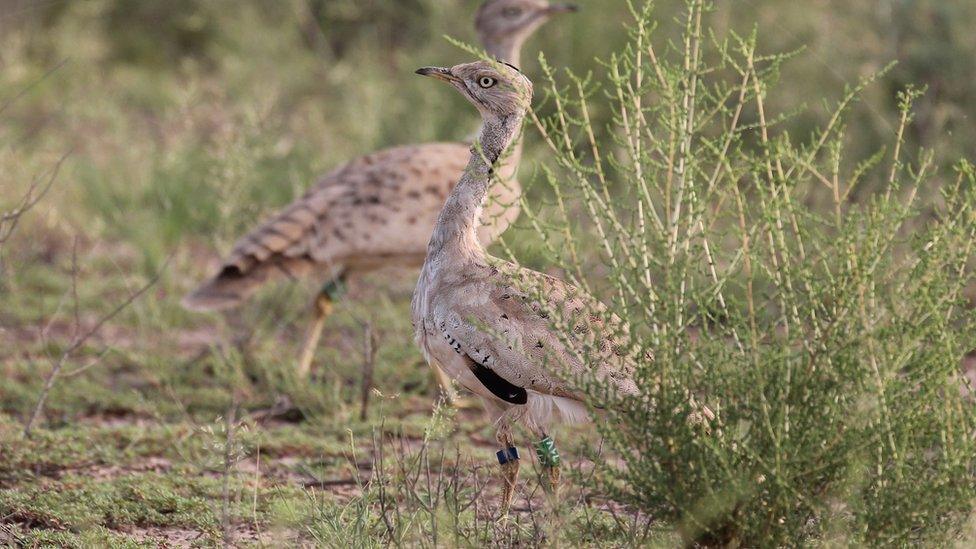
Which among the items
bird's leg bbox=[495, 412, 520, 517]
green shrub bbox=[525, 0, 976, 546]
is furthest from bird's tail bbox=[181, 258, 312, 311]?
green shrub bbox=[525, 0, 976, 546]

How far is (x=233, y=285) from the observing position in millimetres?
5234

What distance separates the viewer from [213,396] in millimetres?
5035

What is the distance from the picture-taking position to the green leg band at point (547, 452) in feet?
11.2

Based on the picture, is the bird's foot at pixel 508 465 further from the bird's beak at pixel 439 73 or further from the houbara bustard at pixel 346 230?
the houbara bustard at pixel 346 230

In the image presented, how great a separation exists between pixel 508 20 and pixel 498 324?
3.08 metres

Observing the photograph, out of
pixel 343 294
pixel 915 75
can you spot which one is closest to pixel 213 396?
pixel 343 294

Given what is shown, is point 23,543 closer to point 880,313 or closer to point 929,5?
point 880,313

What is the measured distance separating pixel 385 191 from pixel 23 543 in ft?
A: 8.01

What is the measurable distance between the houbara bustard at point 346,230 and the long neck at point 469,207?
54.1 inches

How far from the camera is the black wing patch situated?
344 cm

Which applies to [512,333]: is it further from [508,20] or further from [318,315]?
[508,20]

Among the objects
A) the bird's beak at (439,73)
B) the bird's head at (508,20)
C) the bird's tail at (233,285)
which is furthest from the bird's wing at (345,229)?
the bird's beak at (439,73)

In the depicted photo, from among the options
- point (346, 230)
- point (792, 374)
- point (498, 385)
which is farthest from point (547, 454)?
point (346, 230)

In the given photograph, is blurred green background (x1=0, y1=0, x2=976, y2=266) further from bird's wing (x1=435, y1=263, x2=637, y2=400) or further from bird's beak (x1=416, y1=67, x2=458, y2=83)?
bird's wing (x1=435, y1=263, x2=637, y2=400)
